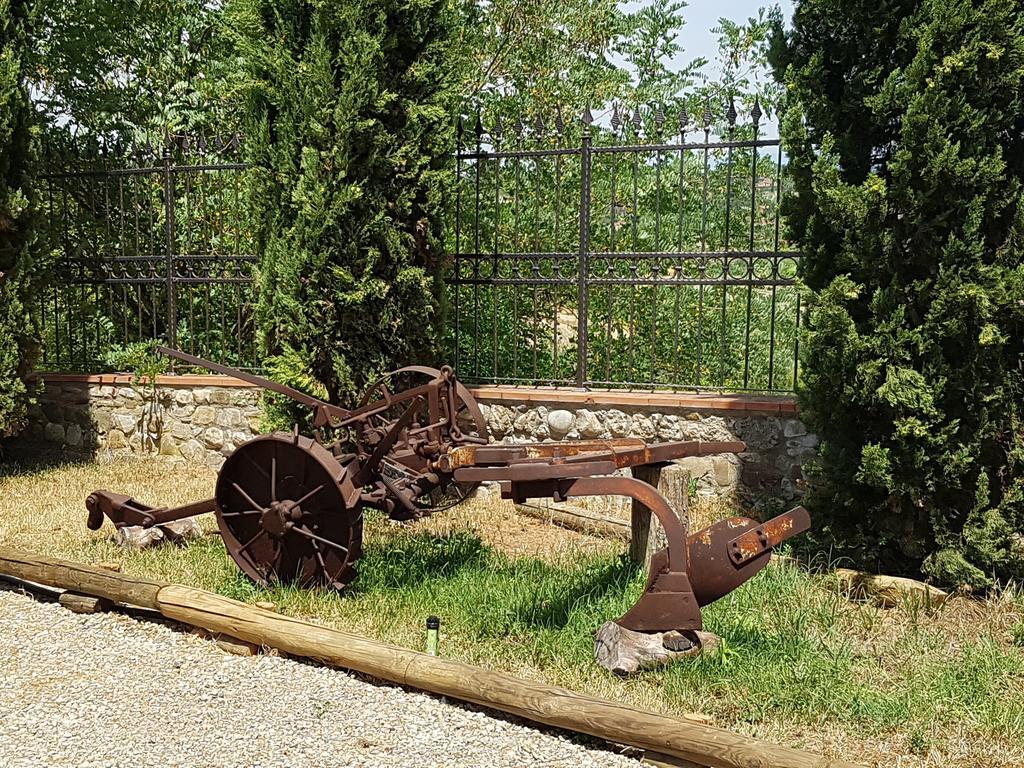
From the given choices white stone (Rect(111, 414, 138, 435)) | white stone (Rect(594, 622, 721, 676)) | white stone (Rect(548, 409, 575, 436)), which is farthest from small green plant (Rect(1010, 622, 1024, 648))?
white stone (Rect(111, 414, 138, 435))

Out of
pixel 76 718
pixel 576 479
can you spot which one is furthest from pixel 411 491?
pixel 76 718

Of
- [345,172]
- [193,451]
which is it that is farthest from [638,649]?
[193,451]

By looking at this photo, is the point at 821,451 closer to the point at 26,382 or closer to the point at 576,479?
the point at 576,479

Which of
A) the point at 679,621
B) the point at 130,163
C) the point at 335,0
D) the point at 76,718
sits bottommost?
the point at 76,718

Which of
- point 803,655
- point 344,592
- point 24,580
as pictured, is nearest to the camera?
point 803,655

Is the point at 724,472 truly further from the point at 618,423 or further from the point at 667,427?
the point at 618,423

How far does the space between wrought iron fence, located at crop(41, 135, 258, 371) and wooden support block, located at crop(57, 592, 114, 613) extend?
3652mm

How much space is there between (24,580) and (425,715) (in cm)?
288

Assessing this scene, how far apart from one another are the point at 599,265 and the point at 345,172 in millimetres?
2996

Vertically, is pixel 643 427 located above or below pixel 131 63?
below

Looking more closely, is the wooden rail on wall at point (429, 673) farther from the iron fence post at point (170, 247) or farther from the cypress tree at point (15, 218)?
the iron fence post at point (170, 247)

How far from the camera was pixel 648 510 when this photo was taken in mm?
5234

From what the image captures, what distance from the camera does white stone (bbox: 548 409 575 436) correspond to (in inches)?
301

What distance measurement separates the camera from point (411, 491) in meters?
5.38
